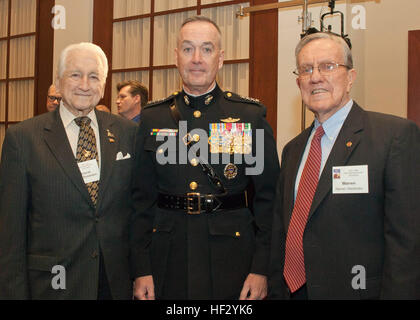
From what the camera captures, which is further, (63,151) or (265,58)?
(265,58)

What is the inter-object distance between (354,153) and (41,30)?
21.8 ft

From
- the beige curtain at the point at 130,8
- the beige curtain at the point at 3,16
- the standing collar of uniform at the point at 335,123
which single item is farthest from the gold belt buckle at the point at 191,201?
the beige curtain at the point at 3,16

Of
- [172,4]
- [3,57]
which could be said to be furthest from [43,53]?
[172,4]

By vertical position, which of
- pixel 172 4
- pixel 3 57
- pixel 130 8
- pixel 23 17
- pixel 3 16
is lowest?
pixel 3 57

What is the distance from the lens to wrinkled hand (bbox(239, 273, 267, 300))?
1925 mm

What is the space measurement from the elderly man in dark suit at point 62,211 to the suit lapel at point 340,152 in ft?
2.98

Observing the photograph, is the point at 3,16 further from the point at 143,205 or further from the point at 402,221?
the point at 402,221

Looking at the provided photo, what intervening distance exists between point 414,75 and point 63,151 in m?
3.97

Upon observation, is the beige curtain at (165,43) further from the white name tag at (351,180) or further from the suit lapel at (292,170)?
the white name tag at (351,180)

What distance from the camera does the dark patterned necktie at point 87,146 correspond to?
75.1 inches

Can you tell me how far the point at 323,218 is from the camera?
1.66m

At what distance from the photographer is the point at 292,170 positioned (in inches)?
73.8

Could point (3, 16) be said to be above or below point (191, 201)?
above
